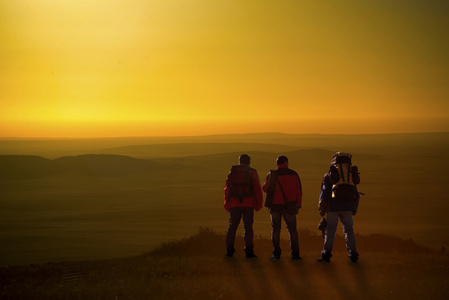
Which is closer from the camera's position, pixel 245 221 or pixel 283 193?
pixel 283 193

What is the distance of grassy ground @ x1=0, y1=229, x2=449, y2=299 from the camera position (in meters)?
10.7

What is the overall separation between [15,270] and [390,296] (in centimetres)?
867

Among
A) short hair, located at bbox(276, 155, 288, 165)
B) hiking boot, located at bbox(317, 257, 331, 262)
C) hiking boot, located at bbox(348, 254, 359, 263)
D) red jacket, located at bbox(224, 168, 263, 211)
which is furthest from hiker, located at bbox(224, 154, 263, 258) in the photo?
hiking boot, located at bbox(348, 254, 359, 263)

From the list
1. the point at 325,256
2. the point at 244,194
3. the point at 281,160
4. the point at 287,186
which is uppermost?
the point at 281,160

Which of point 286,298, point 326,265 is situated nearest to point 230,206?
point 326,265

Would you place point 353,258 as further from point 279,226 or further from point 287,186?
point 287,186

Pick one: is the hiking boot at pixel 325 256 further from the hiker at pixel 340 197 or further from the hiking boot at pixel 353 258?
the hiking boot at pixel 353 258

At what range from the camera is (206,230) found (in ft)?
64.6

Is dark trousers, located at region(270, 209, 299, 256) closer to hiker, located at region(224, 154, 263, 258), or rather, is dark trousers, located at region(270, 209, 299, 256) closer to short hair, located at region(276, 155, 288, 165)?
hiker, located at region(224, 154, 263, 258)

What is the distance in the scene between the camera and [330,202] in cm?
1259

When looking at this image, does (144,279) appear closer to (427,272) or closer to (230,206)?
(230,206)

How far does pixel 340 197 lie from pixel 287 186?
118 cm

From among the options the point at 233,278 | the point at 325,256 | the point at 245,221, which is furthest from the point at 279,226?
the point at 233,278

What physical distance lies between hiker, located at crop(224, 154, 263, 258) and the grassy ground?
878 mm
